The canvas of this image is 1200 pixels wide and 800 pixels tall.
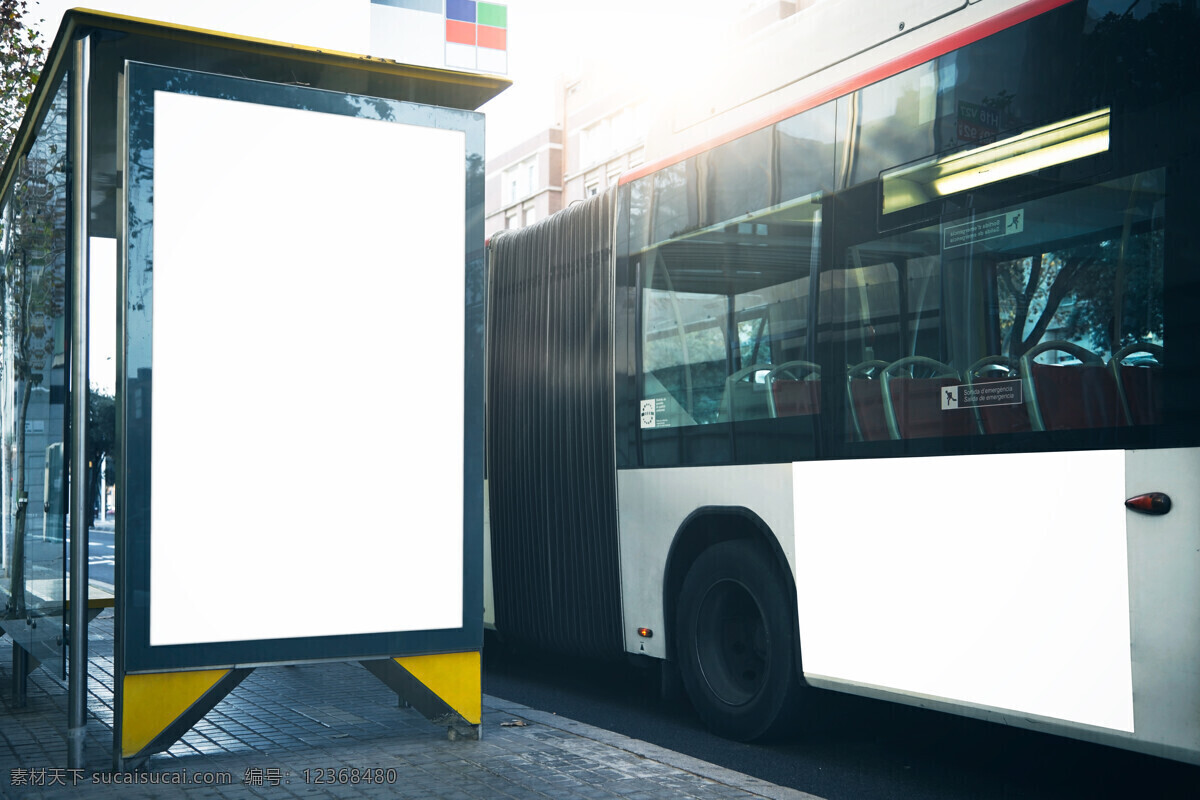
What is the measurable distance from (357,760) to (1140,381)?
376cm

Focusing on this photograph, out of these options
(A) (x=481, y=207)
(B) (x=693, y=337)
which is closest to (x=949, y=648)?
(B) (x=693, y=337)

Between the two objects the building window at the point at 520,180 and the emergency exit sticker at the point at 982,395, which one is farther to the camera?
the building window at the point at 520,180

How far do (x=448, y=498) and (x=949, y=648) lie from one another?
8.15ft

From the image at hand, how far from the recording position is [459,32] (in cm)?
972

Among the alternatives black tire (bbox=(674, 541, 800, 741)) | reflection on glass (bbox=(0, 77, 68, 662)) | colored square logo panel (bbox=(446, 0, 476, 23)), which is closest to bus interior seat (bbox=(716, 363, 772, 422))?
black tire (bbox=(674, 541, 800, 741))

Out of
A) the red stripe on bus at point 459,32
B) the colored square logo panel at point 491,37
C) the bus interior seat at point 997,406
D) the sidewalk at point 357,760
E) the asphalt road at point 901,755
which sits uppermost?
→ the colored square logo panel at point 491,37

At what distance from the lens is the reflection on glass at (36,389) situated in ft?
19.6

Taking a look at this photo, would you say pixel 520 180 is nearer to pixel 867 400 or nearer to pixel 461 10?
pixel 461 10

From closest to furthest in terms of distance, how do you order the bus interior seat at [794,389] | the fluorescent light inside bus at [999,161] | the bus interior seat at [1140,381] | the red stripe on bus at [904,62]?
the bus interior seat at [1140,381] < the fluorescent light inside bus at [999,161] < the red stripe on bus at [904,62] < the bus interior seat at [794,389]

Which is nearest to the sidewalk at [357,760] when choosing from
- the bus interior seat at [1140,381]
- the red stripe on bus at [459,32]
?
the bus interior seat at [1140,381]

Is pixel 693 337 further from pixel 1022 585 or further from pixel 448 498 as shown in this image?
pixel 1022 585

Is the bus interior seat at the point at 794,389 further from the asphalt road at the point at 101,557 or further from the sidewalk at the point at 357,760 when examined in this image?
the asphalt road at the point at 101,557

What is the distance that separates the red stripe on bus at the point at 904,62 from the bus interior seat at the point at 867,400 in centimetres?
137

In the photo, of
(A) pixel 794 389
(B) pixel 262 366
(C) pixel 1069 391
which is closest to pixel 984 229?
(C) pixel 1069 391
